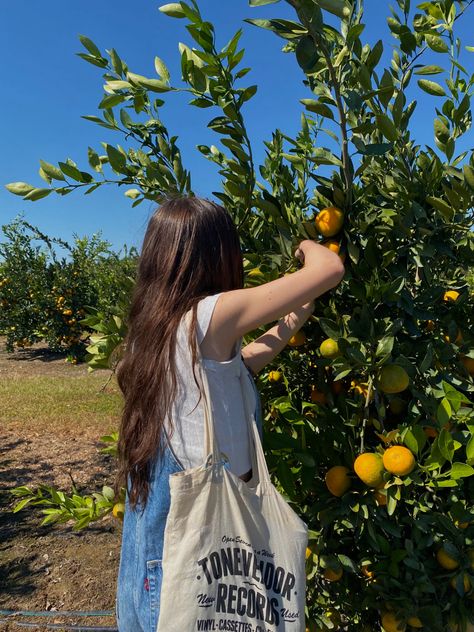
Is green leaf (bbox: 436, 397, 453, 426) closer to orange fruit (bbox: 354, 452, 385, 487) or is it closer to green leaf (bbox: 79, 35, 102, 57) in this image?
orange fruit (bbox: 354, 452, 385, 487)

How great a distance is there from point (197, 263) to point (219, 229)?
0.09 m

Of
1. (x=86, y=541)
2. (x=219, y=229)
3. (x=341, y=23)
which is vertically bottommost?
(x=86, y=541)

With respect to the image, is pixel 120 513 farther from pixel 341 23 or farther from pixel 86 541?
pixel 86 541

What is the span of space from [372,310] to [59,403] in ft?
20.2

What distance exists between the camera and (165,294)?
1.14 metres

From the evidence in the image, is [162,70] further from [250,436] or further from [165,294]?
[250,436]

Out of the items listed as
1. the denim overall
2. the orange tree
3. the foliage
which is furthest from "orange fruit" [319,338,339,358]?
the foliage

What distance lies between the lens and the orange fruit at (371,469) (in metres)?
1.17

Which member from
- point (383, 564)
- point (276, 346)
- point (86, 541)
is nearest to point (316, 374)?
point (276, 346)

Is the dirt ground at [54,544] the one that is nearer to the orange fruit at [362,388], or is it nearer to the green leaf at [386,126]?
the orange fruit at [362,388]

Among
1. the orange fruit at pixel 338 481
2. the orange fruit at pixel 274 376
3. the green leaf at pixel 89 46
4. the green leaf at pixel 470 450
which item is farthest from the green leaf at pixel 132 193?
the green leaf at pixel 470 450

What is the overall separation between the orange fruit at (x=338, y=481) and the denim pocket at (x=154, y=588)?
0.46 m

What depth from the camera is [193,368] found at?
106 centimetres

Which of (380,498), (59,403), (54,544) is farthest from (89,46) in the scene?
(59,403)
